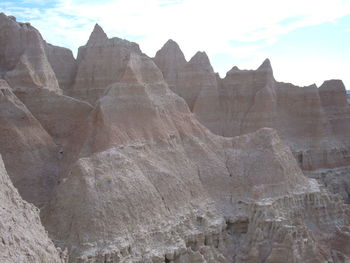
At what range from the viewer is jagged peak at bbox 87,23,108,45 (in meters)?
46.2

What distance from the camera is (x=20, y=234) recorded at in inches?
544

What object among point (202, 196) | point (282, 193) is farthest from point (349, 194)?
point (202, 196)

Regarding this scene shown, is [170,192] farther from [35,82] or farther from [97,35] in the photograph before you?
[97,35]

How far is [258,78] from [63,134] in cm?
2877

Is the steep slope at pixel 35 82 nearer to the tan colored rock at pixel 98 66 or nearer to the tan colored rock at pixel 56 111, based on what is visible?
the tan colored rock at pixel 56 111

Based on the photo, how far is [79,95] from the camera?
43438 millimetres

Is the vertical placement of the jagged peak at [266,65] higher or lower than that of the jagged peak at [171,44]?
lower

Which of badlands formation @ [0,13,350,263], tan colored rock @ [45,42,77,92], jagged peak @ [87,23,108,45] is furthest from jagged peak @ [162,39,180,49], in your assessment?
badlands formation @ [0,13,350,263]

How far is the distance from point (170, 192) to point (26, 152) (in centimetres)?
825

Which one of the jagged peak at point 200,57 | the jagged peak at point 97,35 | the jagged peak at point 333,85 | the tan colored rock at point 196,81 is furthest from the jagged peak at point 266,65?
the jagged peak at point 97,35

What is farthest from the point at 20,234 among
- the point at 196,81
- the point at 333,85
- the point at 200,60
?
the point at 333,85

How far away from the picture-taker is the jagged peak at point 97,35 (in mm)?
46250

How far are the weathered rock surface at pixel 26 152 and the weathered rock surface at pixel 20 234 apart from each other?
31.7 feet

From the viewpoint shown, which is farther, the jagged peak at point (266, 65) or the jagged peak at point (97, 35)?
the jagged peak at point (266, 65)
